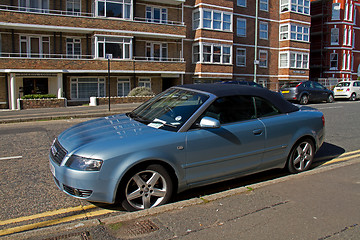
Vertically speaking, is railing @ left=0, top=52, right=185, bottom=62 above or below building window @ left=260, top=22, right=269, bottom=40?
below

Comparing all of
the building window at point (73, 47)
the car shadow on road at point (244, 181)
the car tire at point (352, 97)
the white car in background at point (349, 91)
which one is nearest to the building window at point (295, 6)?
the white car in background at point (349, 91)

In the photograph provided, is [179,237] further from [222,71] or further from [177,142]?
[222,71]

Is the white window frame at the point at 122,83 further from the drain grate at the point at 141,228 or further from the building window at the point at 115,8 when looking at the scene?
the drain grate at the point at 141,228

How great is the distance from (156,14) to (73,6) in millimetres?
7042

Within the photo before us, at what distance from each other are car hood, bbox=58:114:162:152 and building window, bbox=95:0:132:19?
72.7 ft

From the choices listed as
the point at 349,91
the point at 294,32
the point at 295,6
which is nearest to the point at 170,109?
the point at 349,91

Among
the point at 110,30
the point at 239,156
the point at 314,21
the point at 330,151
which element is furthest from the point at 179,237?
the point at 314,21

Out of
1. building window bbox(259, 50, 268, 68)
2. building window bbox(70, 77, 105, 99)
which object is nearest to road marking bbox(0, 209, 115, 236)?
building window bbox(70, 77, 105, 99)

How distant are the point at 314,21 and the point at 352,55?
6503 mm

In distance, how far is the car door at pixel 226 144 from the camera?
14.2ft

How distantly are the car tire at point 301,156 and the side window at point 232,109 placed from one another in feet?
3.55

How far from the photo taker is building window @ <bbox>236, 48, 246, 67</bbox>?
3300 centimetres

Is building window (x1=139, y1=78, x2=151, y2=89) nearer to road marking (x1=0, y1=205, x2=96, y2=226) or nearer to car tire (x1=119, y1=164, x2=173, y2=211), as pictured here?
road marking (x1=0, y1=205, x2=96, y2=226)

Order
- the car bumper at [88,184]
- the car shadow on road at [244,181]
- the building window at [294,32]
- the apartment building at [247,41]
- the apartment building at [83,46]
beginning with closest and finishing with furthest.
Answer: the car bumper at [88,184] → the car shadow on road at [244,181] → the apartment building at [83,46] → the apartment building at [247,41] → the building window at [294,32]
